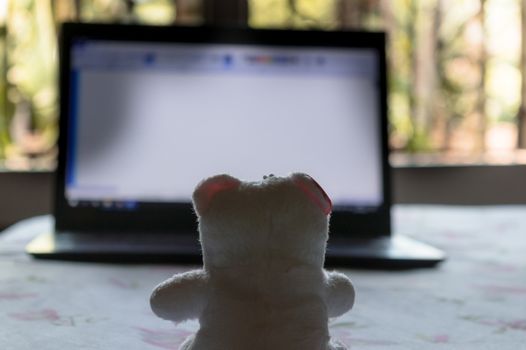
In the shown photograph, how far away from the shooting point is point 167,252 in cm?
103

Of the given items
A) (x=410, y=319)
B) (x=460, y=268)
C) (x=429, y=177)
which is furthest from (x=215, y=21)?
(x=410, y=319)

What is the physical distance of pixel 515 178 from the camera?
8.07 feet

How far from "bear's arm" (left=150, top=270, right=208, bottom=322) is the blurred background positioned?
1.85 m

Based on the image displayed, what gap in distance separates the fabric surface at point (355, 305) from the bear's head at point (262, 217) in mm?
88

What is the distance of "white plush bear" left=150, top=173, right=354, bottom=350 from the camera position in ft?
1.52

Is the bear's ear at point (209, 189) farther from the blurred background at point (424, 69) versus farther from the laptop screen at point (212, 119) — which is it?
the blurred background at point (424, 69)

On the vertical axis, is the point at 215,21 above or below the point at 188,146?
above

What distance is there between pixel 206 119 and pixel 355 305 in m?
0.63

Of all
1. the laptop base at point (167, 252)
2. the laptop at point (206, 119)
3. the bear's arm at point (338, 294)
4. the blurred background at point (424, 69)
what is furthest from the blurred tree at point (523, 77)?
the bear's arm at point (338, 294)

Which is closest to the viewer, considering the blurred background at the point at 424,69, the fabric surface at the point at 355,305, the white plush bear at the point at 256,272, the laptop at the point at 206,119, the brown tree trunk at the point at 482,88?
the white plush bear at the point at 256,272

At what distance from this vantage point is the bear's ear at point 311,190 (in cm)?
Result: 47

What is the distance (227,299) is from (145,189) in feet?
2.68

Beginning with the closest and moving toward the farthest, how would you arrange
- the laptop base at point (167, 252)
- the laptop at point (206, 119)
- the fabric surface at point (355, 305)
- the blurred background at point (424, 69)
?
1. the fabric surface at point (355, 305)
2. the laptop base at point (167, 252)
3. the laptop at point (206, 119)
4. the blurred background at point (424, 69)

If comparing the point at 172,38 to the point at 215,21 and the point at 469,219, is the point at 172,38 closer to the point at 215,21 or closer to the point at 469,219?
the point at 469,219
